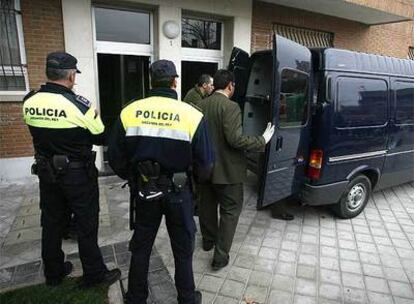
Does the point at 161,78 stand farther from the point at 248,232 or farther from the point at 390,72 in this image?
the point at 390,72

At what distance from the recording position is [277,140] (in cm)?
345

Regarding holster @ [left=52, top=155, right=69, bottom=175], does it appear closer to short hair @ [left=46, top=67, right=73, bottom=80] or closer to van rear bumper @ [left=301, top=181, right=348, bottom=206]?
short hair @ [left=46, top=67, right=73, bottom=80]

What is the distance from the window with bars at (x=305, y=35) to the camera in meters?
7.76

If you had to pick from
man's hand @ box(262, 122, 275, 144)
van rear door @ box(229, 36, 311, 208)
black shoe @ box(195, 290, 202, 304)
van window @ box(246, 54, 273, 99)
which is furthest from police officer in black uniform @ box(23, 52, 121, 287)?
van window @ box(246, 54, 273, 99)

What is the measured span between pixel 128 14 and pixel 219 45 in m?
2.11

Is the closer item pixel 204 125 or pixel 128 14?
pixel 204 125

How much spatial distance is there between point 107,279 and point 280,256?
5.80ft

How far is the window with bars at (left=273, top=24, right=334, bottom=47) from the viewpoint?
776 cm

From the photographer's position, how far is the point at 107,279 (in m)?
2.85

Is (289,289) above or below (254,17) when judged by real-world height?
below

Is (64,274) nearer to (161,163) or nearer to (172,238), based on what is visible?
(172,238)

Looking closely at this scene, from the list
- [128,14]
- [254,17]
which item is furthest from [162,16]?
[254,17]

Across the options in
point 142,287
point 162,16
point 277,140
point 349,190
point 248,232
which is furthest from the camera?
point 162,16

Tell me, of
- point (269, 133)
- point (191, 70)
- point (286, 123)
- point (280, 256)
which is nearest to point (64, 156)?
point (269, 133)
